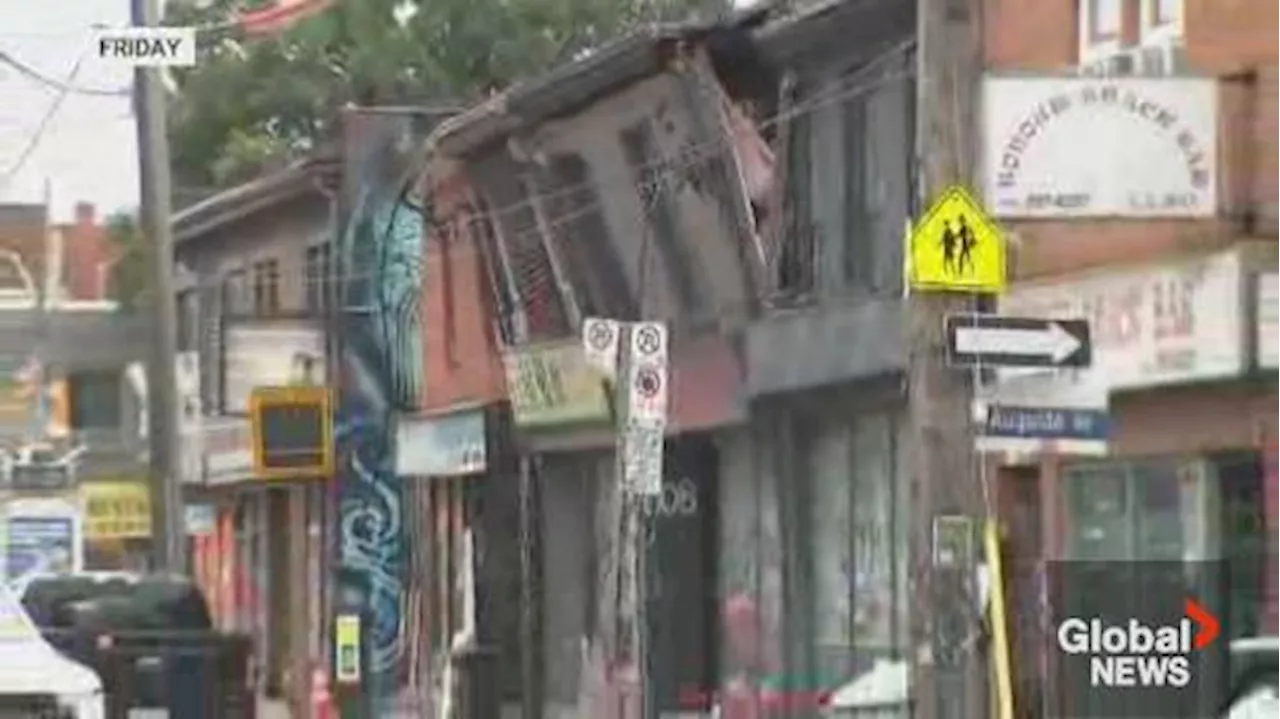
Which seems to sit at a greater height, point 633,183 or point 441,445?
point 633,183

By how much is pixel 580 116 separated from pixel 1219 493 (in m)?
9.40

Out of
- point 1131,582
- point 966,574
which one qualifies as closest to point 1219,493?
point 1131,582

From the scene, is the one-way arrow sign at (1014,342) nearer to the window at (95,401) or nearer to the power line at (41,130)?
the power line at (41,130)

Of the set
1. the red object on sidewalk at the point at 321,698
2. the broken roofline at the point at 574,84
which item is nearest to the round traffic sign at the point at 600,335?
the broken roofline at the point at 574,84

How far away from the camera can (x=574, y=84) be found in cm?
2444

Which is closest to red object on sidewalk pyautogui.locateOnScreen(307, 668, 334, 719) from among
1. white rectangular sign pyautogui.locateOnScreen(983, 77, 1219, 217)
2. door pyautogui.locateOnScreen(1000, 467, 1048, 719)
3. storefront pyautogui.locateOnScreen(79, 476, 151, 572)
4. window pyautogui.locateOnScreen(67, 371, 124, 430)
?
storefront pyautogui.locateOnScreen(79, 476, 151, 572)

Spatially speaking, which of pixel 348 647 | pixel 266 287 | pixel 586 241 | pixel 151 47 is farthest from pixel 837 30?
pixel 266 287

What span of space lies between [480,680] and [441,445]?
7.77ft

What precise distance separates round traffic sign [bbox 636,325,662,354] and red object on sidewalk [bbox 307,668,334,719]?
16.4 metres

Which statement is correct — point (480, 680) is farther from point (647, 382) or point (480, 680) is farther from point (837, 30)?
point (647, 382)

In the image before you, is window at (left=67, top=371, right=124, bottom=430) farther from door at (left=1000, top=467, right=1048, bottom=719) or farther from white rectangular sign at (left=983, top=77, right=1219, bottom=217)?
white rectangular sign at (left=983, top=77, right=1219, bottom=217)

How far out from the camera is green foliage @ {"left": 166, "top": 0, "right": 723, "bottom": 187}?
4347cm

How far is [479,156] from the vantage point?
28125 millimetres

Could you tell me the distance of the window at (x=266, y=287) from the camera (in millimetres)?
36094
